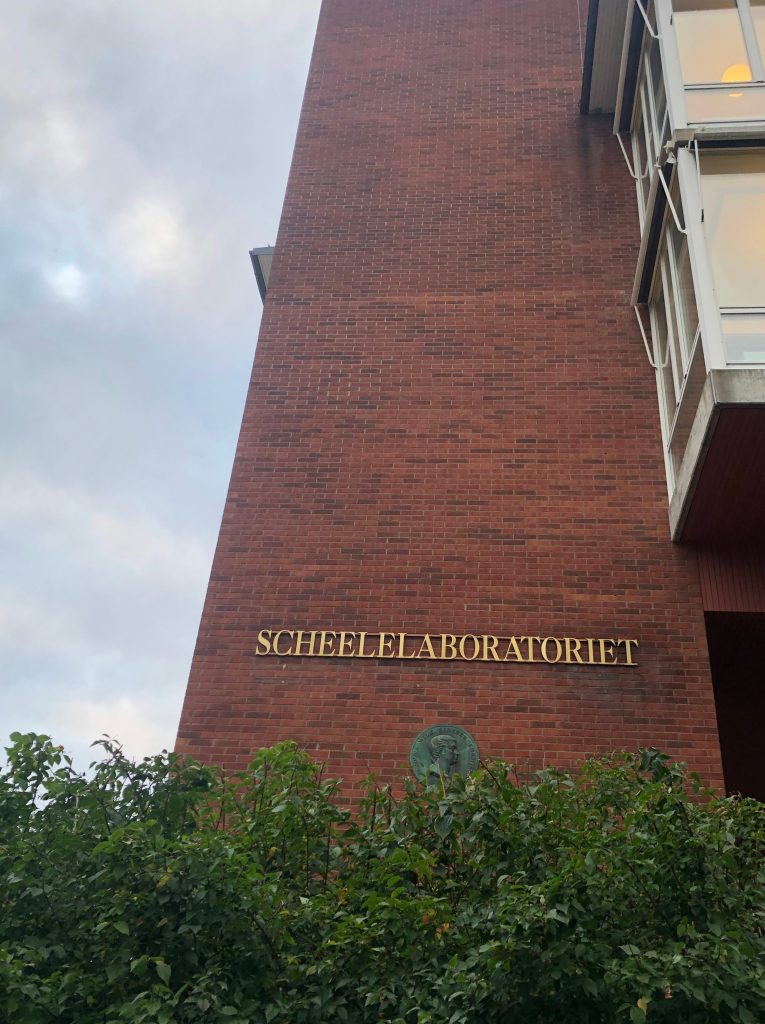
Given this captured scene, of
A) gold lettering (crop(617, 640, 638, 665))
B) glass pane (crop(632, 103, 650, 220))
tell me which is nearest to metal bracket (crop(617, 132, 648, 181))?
glass pane (crop(632, 103, 650, 220))

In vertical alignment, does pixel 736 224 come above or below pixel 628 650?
above

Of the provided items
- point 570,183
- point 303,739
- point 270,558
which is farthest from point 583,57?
point 303,739

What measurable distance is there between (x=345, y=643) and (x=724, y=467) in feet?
13.5

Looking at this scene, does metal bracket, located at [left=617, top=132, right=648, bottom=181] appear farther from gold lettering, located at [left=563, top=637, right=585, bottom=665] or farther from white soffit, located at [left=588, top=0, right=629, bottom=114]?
gold lettering, located at [left=563, top=637, right=585, bottom=665]

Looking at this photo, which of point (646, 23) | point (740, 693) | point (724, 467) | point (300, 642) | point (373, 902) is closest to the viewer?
point (373, 902)

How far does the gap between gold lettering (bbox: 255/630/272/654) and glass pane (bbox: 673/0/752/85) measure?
747cm

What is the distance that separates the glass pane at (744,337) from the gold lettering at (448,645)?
12.5 ft

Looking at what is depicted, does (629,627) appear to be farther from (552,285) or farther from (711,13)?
(711,13)

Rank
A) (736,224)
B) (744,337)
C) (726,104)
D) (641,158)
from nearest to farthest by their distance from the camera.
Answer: (744,337), (736,224), (726,104), (641,158)

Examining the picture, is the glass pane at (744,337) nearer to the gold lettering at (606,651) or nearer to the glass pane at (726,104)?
the glass pane at (726,104)

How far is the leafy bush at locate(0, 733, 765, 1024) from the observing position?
5.18 metres

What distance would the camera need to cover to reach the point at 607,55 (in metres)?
14.8

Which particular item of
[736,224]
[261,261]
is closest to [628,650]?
[736,224]

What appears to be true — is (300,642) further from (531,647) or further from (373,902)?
(373,902)
